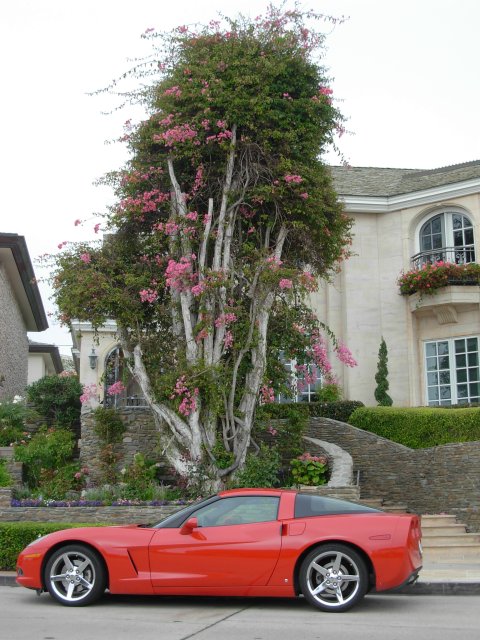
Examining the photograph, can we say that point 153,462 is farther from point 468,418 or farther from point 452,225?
point 452,225

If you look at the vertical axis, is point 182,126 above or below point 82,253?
above

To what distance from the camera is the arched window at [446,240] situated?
2208cm

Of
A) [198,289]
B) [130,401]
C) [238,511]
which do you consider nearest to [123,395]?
[130,401]

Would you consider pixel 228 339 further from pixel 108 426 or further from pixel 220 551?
pixel 220 551

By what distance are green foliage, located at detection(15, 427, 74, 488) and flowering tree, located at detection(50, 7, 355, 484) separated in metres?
2.70

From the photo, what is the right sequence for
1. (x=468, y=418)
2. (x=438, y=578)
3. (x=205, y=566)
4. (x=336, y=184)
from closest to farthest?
(x=205, y=566), (x=438, y=578), (x=468, y=418), (x=336, y=184)

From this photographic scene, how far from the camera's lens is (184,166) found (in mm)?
16016

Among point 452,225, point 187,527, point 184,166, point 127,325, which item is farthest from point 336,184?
point 187,527

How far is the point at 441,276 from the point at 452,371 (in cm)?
262

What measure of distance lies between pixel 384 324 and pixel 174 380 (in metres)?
10.1

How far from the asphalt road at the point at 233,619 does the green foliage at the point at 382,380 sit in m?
12.6

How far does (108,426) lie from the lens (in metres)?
17.0

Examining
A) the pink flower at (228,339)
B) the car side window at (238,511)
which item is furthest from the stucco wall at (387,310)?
the car side window at (238,511)

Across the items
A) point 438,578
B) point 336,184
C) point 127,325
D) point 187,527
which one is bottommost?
point 438,578
